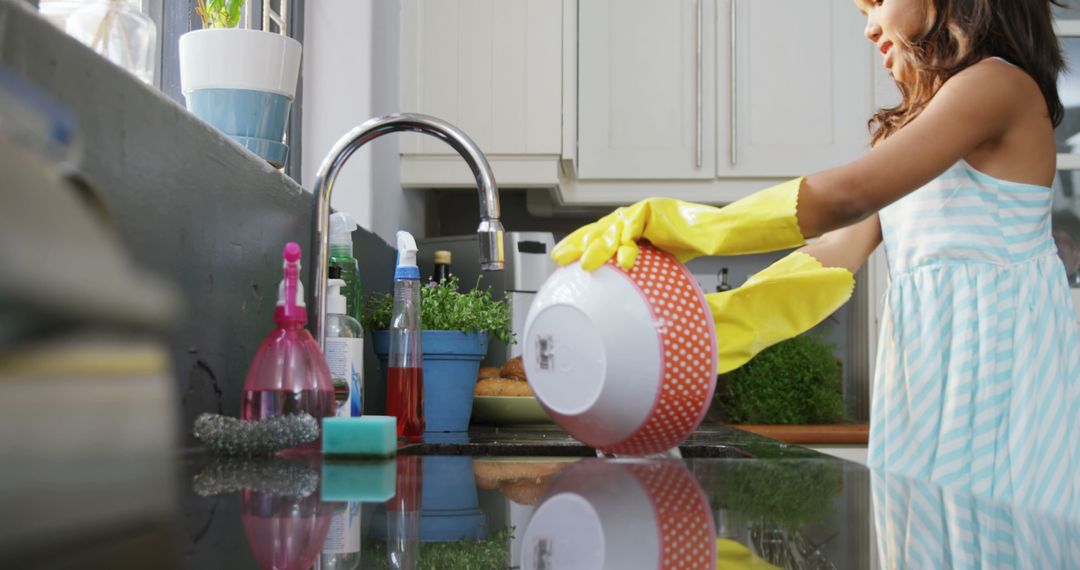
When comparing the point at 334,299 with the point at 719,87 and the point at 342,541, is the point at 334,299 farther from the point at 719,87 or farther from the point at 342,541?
the point at 719,87

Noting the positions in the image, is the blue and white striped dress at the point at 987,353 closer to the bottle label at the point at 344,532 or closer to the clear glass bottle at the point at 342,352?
the clear glass bottle at the point at 342,352

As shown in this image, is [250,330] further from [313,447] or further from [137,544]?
[137,544]

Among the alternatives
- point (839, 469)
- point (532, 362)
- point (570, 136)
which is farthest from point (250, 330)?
point (570, 136)

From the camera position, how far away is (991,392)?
46.2 inches

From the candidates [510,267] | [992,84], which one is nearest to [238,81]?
[992,84]

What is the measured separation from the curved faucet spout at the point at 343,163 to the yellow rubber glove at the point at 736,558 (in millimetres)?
579

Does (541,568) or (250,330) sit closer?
(541,568)

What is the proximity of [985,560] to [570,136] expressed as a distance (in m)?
1.96

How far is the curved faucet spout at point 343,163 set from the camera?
1.00 metres

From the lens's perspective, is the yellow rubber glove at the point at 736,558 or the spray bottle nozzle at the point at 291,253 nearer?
the yellow rubber glove at the point at 736,558

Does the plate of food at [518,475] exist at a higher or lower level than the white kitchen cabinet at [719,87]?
lower

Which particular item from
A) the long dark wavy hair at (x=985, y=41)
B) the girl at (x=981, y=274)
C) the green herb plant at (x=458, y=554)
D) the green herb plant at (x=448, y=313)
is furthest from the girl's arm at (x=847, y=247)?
the green herb plant at (x=458, y=554)

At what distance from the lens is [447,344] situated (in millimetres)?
1365

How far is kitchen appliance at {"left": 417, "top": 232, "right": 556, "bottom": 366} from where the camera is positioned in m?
2.14
